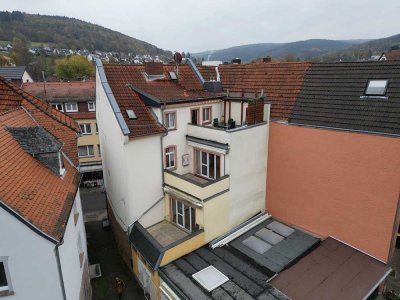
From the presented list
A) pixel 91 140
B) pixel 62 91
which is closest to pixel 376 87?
pixel 91 140

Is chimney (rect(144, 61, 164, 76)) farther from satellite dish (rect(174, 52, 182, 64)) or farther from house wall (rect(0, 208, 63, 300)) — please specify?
house wall (rect(0, 208, 63, 300))

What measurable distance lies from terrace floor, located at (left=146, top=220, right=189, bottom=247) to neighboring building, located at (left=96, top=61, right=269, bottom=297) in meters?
0.07

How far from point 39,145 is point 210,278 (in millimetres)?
11118

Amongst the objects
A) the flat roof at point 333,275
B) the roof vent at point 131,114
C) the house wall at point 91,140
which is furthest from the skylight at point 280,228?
the house wall at point 91,140

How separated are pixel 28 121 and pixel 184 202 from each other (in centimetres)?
1031

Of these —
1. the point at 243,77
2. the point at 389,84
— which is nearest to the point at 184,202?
the point at 243,77

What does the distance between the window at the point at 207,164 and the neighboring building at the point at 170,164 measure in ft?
0.24

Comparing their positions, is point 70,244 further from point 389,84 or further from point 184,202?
point 389,84

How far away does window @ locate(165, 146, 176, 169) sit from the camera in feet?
65.0

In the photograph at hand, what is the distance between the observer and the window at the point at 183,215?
60.7ft

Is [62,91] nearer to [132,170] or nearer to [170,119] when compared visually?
[170,119]

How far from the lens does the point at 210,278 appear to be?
15.2m

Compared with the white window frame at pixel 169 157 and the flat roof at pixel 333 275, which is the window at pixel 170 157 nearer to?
A: the white window frame at pixel 169 157

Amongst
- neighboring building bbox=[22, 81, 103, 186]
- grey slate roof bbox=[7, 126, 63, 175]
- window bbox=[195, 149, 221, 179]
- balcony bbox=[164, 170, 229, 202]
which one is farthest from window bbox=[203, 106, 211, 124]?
neighboring building bbox=[22, 81, 103, 186]
